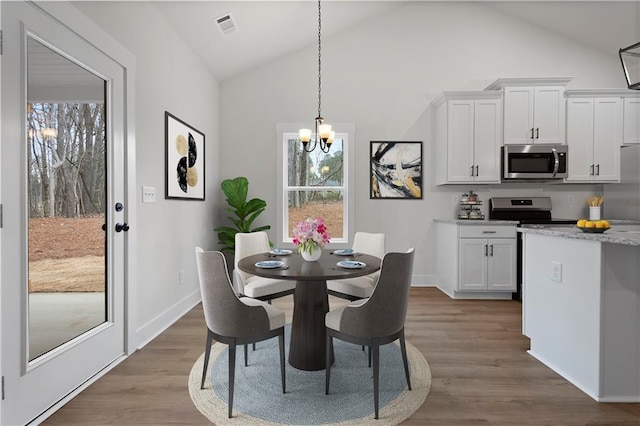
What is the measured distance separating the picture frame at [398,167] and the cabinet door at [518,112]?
108 centimetres

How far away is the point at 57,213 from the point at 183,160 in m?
1.66

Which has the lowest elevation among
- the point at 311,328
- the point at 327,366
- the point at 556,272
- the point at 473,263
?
the point at 327,366

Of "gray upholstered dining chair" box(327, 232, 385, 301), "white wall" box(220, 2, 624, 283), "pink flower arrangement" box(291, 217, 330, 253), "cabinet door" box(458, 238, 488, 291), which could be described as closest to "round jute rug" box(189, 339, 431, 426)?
"gray upholstered dining chair" box(327, 232, 385, 301)

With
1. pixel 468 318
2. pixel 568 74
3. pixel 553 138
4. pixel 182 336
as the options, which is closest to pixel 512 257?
pixel 468 318

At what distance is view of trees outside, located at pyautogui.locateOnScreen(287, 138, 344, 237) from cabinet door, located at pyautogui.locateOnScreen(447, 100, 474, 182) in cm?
144

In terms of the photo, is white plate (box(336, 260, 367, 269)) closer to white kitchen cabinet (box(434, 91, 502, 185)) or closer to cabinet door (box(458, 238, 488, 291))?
cabinet door (box(458, 238, 488, 291))

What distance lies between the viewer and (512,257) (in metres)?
3.97

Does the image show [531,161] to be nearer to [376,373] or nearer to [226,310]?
[376,373]

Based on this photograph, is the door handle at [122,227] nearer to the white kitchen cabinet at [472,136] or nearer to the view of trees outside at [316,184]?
the view of trees outside at [316,184]

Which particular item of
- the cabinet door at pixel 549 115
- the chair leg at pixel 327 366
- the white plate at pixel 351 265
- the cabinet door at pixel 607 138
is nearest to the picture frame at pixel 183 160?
the white plate at pixel 351 265

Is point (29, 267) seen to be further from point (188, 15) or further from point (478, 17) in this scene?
point (478, 17)

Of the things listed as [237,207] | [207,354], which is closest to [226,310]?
[207,354]

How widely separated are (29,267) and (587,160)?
5.56 m

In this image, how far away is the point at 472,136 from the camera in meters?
4.17
